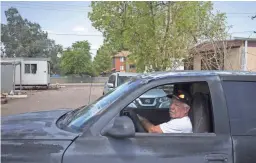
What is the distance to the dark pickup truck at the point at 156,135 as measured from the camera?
2447 millimetres

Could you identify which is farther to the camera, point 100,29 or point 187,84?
point 100,29

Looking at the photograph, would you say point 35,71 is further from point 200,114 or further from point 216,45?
point 200,114

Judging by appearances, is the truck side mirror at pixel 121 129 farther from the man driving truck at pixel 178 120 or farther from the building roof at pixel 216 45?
the building roof at pixel 216 45

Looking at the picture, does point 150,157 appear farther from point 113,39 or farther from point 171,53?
point 113,39

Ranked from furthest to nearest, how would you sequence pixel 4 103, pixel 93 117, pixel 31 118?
pixel 4 103 → pixel 31 118 → pixel 93 117

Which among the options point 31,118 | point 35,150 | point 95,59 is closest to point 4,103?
point 31,118

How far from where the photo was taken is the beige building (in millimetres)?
13406

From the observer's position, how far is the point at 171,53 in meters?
16.2

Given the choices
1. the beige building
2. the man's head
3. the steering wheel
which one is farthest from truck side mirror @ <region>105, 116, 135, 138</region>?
the beige building

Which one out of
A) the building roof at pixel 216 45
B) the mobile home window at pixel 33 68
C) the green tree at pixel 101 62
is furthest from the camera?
the green tree at pixel 101 62

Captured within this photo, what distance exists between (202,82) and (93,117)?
3.44 ft

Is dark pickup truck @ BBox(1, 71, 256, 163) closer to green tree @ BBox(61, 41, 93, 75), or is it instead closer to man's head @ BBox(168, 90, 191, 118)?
man's head @ BBox(168, 90, 191, 118)

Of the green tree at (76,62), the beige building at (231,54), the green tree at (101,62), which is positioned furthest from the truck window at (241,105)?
the green tree at (101,62)

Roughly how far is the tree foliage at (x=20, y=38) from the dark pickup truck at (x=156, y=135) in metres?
61.4
